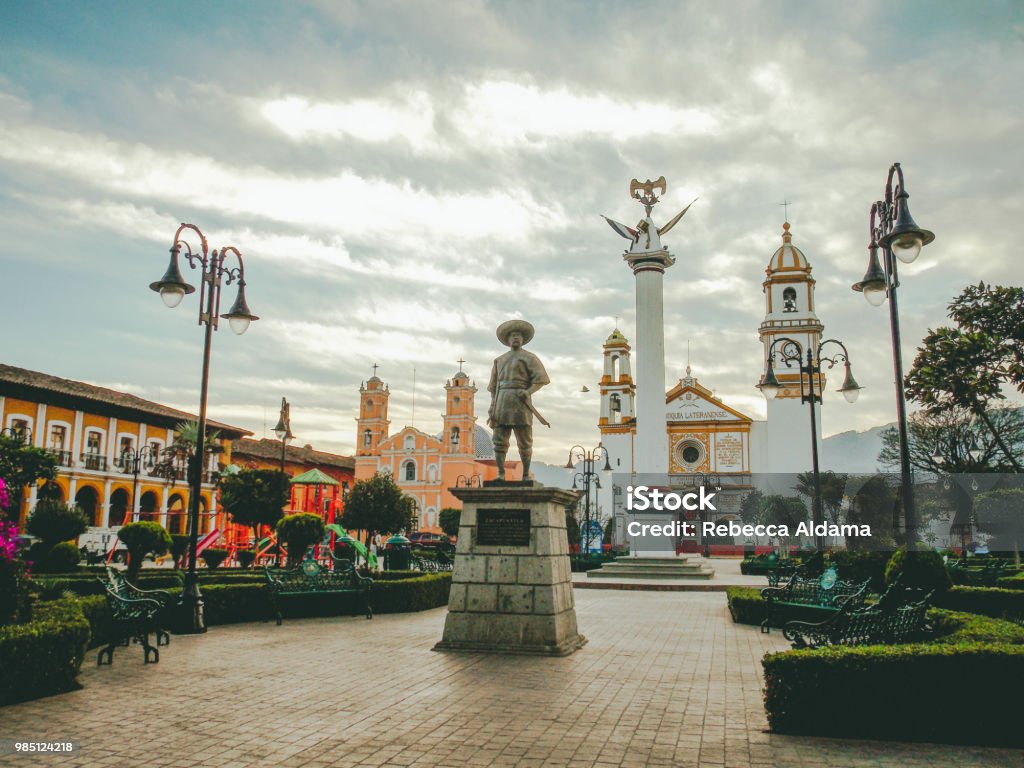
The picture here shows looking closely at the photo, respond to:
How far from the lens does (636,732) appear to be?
5.75 meters

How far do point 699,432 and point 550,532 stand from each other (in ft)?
171

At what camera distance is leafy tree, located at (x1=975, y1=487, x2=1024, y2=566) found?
2858 centimetres

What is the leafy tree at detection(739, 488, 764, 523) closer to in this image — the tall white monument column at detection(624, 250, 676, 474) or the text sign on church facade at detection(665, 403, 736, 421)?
the text sign on church facade at detection(665, 403, 736, 421)

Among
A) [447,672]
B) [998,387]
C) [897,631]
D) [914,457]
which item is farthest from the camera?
[914,457]

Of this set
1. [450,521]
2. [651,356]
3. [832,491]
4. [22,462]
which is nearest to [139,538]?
[22,462]

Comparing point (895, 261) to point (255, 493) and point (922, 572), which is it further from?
point (255, 493)

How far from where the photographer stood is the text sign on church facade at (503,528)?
9.34 metres

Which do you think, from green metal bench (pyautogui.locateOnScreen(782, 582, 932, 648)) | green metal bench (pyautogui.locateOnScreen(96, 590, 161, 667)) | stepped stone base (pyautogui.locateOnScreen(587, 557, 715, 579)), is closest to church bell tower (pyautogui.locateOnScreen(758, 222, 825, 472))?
stepped stone base (pyautogui.locateOnScreen(587, 557, 715, 579))

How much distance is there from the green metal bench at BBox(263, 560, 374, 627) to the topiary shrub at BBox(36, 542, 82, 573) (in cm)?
982

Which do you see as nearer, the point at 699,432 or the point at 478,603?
the point at 478,603

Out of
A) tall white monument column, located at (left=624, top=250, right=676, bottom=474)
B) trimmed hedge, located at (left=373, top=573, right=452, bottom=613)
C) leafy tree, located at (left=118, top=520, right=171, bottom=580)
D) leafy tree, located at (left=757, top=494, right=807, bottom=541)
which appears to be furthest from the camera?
leafy tree, located at (left=757, top=494, right=807, bottom=541)

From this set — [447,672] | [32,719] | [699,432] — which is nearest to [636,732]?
[447,672]

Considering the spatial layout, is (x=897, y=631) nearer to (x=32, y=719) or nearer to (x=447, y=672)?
(x=447, y=672)

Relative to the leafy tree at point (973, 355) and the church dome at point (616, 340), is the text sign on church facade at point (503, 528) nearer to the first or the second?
the leafy tree at point (973, 355)
